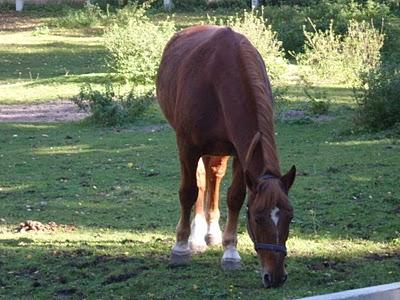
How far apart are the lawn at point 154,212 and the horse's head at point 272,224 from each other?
49 centimetres

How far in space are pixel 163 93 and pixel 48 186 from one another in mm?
2965

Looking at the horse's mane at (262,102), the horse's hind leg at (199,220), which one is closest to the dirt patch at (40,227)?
the horse's hind leg at (199,220)

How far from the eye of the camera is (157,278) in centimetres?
599

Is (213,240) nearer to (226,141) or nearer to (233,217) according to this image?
(233,217)

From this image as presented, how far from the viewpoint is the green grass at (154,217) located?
5930 mm

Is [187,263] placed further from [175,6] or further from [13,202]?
[175,6]

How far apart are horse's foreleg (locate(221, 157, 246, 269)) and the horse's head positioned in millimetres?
976

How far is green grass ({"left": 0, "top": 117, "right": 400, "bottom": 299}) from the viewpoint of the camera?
233 inches

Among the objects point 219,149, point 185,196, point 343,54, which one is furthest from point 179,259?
point 343,54

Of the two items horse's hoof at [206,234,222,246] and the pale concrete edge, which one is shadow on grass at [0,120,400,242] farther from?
the pale concrete edge

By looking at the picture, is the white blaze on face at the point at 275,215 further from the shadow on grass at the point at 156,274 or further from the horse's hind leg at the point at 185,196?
the horse's hind leg at the point at 185,196

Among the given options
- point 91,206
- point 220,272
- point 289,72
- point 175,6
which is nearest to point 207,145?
point 220,272

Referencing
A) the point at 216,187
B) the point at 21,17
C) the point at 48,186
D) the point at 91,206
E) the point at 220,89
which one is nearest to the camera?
the point at 220,89

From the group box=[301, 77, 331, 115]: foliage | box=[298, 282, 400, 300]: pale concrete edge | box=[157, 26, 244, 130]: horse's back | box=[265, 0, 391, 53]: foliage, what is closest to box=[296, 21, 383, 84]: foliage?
A: box=[301, 77, 331, 115]: foliage
